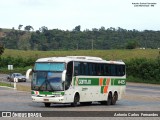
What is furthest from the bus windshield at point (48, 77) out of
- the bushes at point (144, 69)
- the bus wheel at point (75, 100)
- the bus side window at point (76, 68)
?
the bushes at point (144, 69)

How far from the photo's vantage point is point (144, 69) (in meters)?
83.4

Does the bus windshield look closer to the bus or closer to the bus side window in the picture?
the bus

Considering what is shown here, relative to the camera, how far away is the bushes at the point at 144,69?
81.9 meters

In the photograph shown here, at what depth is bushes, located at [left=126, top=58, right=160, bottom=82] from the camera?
81.9m

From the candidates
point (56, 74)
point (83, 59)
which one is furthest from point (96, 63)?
point (56, 74)

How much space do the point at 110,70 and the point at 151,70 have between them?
47.5m

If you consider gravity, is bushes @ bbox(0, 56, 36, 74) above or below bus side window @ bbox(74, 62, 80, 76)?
below

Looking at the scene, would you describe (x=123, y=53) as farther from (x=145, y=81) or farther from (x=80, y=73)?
(x=80, y=73)

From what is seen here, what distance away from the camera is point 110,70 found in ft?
118

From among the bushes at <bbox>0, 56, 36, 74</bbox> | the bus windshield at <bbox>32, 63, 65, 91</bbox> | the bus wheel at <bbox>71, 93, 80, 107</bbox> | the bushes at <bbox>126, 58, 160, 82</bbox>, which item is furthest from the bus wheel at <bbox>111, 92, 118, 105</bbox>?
the bushes at <bbox>0, 56, 36, 74</bbox>

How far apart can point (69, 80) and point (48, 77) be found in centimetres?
129

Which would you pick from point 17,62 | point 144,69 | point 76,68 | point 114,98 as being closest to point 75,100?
point 76,68

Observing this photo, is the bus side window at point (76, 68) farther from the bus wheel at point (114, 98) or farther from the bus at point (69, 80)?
the bus wheel at point (114, 98)

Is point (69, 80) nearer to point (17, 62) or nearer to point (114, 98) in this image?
point (114, 98)
